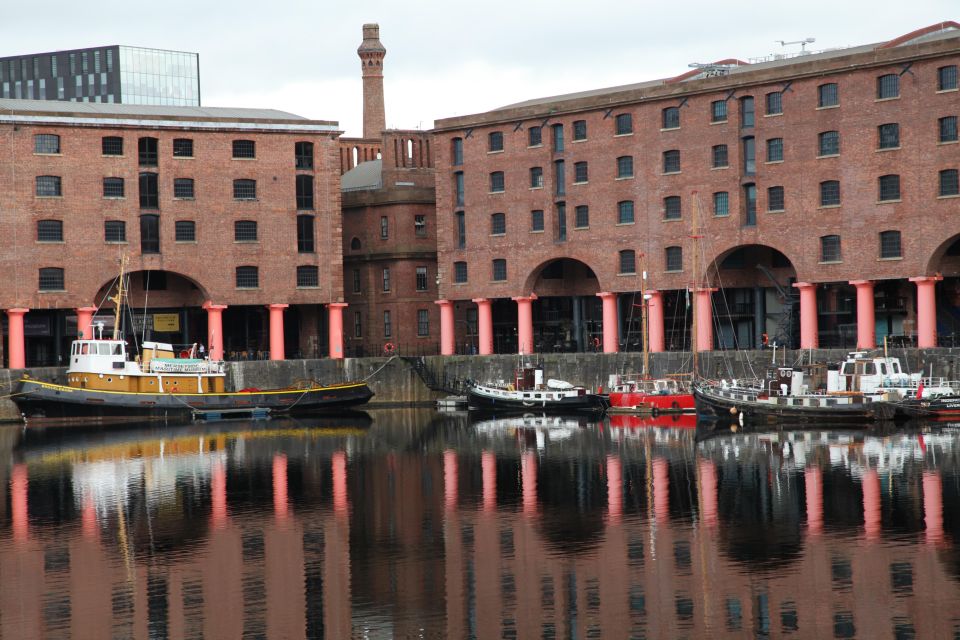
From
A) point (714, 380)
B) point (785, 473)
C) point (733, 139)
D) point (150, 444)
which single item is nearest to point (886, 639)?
point (785, 473)

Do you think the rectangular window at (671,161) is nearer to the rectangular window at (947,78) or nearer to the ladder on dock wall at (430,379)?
the rectangular window at (947,78)

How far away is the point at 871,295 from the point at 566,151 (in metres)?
18.5

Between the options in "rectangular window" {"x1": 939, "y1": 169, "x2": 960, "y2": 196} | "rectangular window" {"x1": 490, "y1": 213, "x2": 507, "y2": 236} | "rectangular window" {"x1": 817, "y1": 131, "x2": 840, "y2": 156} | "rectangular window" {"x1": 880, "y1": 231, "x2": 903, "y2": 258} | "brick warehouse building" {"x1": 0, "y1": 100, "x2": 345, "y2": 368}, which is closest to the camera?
"rectangular window" {"x1": 939, "y1": 169, "x2": 960, "y2": 196}

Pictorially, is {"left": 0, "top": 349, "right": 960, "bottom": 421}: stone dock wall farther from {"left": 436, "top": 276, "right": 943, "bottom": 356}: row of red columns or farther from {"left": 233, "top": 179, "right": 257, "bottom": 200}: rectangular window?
{"left": 233, "top": 179, "right": 257, "bottom": 200}: rectangular window

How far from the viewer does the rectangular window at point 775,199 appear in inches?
2869

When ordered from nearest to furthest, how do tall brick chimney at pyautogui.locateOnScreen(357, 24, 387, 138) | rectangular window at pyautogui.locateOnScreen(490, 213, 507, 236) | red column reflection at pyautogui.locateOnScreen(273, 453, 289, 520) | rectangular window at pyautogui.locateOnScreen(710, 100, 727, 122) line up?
1. red column reflection at pyautogui.locateOnScreen(273, 453, 289, 520)
2. rectangular window at pyautogui.locateOnScreen(710, 100, 727, 122)
3. rectangular window at pyautogui.locateOnScreen(490, 213, 507, 236)
4. tall brick chimney at pyautogui.locateOnScreen(357, 24, 387, 138)

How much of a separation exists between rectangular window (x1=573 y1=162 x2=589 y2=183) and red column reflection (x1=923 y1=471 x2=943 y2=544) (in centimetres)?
3855

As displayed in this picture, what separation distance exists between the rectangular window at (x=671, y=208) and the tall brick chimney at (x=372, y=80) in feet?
115

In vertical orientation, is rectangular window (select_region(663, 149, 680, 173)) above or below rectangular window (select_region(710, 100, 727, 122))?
below

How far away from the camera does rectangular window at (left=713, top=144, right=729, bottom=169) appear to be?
7431 cm

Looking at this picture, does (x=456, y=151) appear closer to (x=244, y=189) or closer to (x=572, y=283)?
(x=572, y=283)

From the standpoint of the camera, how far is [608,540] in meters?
33.6

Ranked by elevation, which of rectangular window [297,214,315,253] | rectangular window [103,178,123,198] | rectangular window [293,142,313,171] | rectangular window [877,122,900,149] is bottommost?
rectangular window [297,214,315,253]

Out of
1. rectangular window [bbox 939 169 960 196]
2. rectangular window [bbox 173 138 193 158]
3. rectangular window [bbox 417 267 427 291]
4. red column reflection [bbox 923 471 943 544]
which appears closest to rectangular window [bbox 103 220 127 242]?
rectangular window [bbox 173 138 193 158]
